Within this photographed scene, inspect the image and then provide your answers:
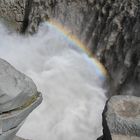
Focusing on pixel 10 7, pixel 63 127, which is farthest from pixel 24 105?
pixel 10 7

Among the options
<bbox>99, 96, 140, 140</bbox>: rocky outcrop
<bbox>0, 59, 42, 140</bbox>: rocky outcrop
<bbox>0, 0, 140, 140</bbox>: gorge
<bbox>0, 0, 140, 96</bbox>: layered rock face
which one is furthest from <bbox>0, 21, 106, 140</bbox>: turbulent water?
<bbox>0, 59, 42, 140</bbox>: rocky outcrop

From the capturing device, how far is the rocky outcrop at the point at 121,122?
1860mm

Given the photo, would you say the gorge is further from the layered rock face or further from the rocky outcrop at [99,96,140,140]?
the rocky outcrop at [99,96,140,140]

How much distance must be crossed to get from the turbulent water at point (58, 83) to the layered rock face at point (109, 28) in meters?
0.18

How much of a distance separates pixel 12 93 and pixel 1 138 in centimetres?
24

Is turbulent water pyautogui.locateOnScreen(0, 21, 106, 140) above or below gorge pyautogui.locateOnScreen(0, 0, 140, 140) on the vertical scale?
below

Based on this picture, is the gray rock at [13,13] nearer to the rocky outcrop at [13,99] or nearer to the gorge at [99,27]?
the gorge at [99,27]

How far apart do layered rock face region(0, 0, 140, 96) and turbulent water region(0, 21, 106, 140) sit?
18cm

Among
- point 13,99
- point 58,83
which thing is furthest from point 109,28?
point 13,99

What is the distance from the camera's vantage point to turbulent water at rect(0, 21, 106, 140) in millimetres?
3467

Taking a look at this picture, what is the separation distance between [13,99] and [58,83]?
2662 mm

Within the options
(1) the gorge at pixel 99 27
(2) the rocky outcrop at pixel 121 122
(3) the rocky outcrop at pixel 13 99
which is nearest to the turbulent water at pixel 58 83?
(1) the gorge at pixel 99 27

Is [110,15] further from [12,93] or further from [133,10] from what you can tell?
[12,93]

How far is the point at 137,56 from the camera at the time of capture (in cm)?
360
